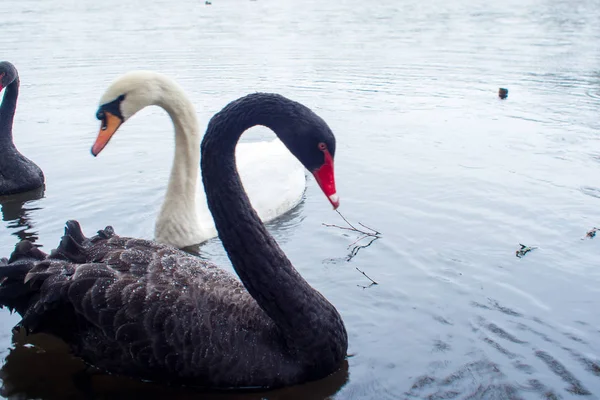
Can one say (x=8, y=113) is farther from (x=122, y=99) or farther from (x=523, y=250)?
(x=523, y=250)

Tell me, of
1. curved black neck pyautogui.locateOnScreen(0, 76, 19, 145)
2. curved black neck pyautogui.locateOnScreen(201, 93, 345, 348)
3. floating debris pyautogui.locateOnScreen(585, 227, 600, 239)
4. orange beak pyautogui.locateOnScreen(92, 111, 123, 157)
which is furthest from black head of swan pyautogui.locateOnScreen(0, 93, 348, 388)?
curved black neck pyautogui.locateOnScreen(0, 76, 19, 145)

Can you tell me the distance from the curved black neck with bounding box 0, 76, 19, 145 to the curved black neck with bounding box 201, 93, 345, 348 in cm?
379

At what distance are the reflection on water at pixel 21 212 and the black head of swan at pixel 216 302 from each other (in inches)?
70.9

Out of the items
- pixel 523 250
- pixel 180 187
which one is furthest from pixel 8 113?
pixel 523 250

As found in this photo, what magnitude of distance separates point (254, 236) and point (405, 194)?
2841 millimetres

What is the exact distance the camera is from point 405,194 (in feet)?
19.3

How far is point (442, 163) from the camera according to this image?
6.71 metres

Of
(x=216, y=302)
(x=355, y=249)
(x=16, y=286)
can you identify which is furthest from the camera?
(x=355, y=249)

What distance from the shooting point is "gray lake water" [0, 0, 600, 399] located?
3.44m

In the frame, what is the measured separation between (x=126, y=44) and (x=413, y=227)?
11.2m

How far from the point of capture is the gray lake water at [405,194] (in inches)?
135

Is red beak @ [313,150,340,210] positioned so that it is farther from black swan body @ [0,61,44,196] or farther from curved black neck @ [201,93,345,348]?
black swan body @ [0,61,44,196]

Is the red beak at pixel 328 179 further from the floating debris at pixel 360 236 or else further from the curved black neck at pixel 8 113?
the curved black neck at pixel 8 113

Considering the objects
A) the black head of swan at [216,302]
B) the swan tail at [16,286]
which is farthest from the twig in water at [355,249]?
the swan tail at [16,286]
